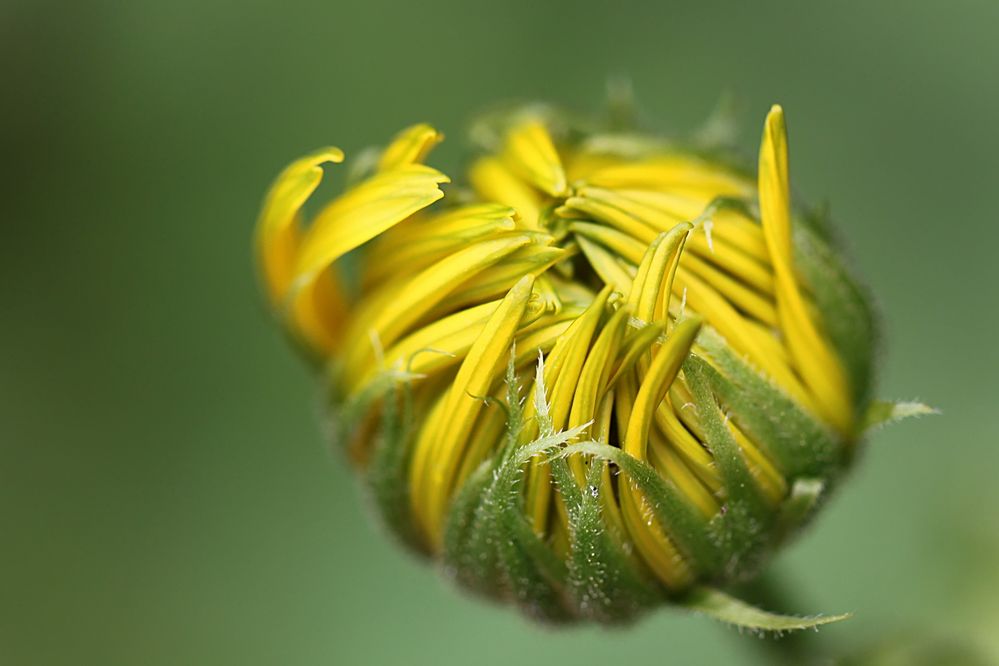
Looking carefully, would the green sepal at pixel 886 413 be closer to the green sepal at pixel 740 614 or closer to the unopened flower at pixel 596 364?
the unopened flower at pixel 596 364

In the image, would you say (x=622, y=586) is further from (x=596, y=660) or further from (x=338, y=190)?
(x=338, y=190)

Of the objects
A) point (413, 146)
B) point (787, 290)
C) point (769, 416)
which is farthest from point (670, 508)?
point (413, 146)

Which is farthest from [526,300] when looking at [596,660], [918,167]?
[918,167]

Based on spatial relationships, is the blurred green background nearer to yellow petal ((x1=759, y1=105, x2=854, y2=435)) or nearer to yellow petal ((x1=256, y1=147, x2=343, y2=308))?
yellow petal ((x1=256, y1=147, x2=343, y2=308))

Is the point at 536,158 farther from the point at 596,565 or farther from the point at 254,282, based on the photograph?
the point at 254,282

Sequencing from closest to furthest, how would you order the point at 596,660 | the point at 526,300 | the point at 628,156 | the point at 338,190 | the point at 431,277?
the point at 526,300, the point at 431,277, the point at 628,156, the point at 596,660, the point at 338,190

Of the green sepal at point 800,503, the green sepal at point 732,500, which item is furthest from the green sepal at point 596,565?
the green sepal at point 800,503
